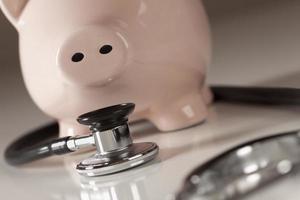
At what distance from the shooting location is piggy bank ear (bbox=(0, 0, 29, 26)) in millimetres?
655

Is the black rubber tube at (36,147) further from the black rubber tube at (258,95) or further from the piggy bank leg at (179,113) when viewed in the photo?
the black rubber tube at (258,95)

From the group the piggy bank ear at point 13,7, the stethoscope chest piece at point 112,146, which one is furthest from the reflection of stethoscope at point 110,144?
the piggy bank ear at point 13,7

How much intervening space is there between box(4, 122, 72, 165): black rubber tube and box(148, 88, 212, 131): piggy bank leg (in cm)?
10

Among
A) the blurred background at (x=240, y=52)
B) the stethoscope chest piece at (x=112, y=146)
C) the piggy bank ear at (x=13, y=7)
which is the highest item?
the blurred background at (x=240, y=52)

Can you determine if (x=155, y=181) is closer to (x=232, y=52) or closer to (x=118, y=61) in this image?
(x=118, y=61)

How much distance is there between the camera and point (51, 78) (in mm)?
650

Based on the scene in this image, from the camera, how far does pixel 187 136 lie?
0.66 metres

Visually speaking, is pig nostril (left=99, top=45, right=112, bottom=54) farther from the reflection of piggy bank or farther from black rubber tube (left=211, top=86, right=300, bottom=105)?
black rubber tube (left=211, top=86, right=300, bottom=105)

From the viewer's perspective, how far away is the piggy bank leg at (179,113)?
688 millimetres

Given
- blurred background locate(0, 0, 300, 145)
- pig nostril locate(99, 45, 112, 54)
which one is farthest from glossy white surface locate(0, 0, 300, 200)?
pig nostril locate(99, 45, 112, 54)

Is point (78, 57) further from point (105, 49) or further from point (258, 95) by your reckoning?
point (258, 95)

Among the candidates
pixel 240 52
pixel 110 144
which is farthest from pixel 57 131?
pixel 240 52

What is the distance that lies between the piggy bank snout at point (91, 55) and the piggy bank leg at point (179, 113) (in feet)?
0.27

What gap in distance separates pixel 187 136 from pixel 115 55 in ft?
0.36
